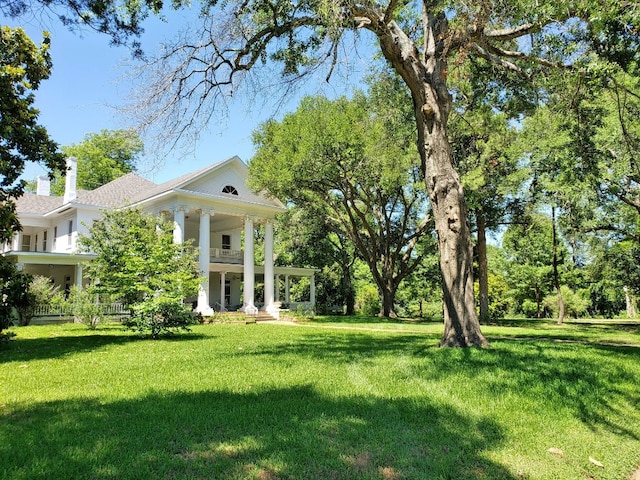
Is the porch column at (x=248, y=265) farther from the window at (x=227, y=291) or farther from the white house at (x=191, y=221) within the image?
the window at (x=227, y=291)

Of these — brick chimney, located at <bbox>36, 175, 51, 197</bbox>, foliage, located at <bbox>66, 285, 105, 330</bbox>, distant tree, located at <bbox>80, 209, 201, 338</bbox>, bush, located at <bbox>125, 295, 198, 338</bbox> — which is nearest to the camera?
bush, located at <bbox>125, 295, 198, 338</bbox>

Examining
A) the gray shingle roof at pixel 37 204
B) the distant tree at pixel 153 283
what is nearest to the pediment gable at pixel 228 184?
the distant tree at pixel 153 283

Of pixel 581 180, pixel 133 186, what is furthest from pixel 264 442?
pixel 133 186

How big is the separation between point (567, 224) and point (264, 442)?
77.8 ft

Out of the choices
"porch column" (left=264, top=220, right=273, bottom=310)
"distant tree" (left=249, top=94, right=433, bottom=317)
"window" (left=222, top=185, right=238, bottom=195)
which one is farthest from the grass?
"porch column" (left=264, top=220, right=273, bottom=310)

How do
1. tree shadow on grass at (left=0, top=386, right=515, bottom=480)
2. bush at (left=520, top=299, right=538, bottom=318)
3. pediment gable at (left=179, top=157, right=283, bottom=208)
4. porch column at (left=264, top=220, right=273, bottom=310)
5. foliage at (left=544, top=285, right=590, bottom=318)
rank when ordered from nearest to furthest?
tree shadow on grass at (left=0, top=386, right=515, bottom=480) < pediment gable at (left=179, top=157, right=283, bottom=208) < porch column at (left=264, top=220, right=273, bottom=310) < foliage at (left=544, top=285, right=590, bottom=318) < bush at (left=520, top=299, right=538, bottom=318)

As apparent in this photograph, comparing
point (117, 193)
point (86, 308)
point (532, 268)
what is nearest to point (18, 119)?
point (86, 308)

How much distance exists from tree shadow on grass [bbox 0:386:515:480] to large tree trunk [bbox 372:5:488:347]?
3.79 meters

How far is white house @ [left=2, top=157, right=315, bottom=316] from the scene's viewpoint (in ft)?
70.9

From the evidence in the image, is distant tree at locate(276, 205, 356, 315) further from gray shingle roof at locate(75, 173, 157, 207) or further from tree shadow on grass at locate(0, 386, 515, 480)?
tree shadow on grass at locate(0, 386, 515, 480)

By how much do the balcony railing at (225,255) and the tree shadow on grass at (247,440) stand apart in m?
21.0

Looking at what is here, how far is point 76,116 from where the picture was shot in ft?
24.0

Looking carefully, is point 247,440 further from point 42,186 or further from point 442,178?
point 42,186

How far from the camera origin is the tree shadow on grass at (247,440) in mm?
2902
